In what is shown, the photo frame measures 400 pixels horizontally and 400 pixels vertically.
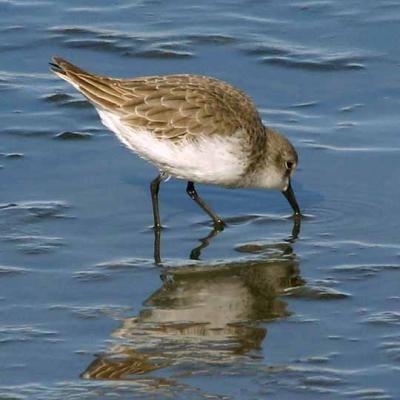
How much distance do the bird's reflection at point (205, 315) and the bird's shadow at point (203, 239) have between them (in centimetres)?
2

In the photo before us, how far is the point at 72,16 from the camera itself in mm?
15609

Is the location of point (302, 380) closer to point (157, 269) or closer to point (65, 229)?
point (157, 269)

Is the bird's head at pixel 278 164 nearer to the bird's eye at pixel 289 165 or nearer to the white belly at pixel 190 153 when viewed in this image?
the bird's eye at pixel 289 165

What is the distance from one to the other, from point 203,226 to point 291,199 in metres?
0.74

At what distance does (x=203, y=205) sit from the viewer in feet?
37.5

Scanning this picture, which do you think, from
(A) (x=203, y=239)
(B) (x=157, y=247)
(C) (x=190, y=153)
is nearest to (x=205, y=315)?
(B) (x=157, y=247)

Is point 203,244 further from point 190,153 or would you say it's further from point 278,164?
point 278,164

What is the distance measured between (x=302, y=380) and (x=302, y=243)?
2502mm

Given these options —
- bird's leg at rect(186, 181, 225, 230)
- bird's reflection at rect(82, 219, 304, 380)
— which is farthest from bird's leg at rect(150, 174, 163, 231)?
bird's reflection at rect(82, 219, 304, 380)

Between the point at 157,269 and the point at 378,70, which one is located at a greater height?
the point at 378,70

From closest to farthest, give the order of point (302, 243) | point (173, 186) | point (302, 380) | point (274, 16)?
point (302, 380) < point (302, 243) < point (173, 186) < point (274, 16)

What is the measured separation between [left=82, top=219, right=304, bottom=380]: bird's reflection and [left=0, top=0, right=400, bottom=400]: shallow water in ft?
0.05

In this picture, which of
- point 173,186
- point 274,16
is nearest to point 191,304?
point 173,186

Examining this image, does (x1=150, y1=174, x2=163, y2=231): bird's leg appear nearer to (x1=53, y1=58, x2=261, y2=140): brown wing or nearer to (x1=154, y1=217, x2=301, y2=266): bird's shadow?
A: (x1=154, y1=217, x2=301, y2=266): bird's shadow
